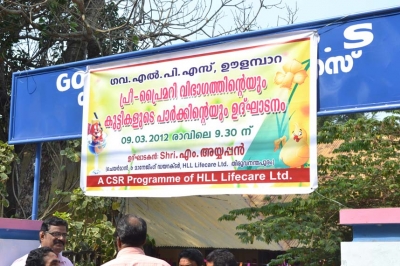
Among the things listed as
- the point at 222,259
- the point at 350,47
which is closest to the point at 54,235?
the point at 222,259

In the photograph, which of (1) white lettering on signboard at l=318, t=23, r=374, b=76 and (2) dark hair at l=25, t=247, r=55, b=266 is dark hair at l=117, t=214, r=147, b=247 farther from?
(1) white lettering on signboard at l=318, t=23, r=374, b=76

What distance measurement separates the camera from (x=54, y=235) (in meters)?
4.72

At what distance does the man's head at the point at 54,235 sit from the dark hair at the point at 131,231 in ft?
4.96

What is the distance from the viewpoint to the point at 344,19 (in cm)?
495

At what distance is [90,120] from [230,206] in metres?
7.24

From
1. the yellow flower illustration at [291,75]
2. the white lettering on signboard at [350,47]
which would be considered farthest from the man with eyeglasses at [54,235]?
the white lettering on signboard at [350,47]

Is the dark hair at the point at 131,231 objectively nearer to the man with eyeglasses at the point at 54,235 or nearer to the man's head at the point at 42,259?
the man's head at the point at 42,259

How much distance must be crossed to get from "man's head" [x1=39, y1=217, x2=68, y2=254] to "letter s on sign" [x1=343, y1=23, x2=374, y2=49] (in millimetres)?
2458

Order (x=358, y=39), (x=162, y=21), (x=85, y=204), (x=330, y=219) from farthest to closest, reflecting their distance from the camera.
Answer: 1. (x=330, y=219)
2. (x=162, y=21)
3. (x=85, y=204)
4. (x=358, y=39)

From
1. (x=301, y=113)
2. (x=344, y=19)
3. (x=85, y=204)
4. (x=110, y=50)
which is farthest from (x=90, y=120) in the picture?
(x=110, y=50)

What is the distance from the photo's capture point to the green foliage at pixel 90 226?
358 inches

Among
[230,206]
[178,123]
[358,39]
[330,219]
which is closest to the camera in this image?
[358,39]

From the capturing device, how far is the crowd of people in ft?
10.5

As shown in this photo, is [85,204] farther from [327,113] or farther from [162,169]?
[327,113]
